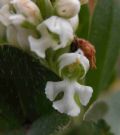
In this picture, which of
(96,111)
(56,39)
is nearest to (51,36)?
(56,39)

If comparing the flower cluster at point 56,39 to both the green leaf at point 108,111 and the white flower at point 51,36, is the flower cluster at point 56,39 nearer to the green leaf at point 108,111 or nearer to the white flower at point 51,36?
the white flower at point 51,36

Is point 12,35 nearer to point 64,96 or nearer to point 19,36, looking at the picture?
point 19,36

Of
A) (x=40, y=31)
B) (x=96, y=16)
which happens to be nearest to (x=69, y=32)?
(x=40, y=31)

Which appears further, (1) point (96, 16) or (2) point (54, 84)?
(1) point (96, 16)

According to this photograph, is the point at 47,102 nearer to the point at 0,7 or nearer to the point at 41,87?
the point at 41,87

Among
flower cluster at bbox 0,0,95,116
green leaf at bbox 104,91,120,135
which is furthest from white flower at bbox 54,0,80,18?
green leaf at bbox 104,91,120,135

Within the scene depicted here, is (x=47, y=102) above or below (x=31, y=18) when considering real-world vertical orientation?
below

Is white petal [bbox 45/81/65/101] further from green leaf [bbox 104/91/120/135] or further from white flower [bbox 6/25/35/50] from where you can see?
green leaf [bbox 104/91/120/135]

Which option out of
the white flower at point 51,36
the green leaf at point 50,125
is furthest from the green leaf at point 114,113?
the white flower at point 51,36
